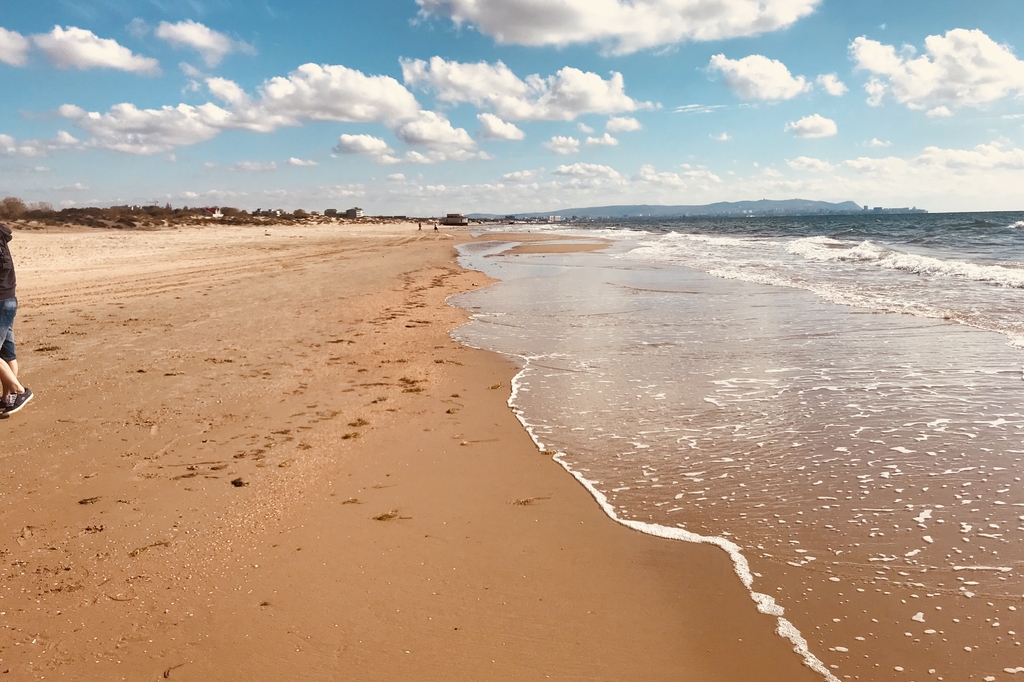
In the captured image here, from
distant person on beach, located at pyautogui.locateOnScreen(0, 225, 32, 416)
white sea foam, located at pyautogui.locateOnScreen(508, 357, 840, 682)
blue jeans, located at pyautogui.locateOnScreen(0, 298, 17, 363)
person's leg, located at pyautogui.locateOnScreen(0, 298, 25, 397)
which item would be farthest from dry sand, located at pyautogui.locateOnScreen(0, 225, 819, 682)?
blue jeans, located at pyautogui.locateOnScreen(0, 298, 17, 363)

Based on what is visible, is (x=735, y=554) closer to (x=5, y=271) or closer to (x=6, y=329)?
(x=6, y=329)

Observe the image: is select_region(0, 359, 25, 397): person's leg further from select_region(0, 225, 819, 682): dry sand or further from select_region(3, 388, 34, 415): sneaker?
select_region(0, 225, 819, 682): dry sand

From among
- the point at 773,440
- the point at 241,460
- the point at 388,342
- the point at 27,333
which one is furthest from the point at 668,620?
the point at 27,333

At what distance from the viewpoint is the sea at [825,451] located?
9.62 feet

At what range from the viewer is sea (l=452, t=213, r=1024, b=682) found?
2934 millimetres

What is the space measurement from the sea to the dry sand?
32cm

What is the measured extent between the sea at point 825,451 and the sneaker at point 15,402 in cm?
485

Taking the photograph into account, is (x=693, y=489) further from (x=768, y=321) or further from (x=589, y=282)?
(x=589, y=282)

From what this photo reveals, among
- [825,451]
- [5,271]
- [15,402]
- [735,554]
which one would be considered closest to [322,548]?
[735,554]

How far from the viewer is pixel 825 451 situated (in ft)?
16.2

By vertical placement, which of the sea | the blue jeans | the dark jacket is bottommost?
the sea

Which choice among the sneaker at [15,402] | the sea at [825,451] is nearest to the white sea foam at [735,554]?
the sea at [825,451]

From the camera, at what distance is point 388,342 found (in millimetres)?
9539

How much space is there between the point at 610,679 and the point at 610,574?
0.79 meters
